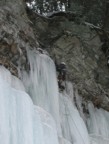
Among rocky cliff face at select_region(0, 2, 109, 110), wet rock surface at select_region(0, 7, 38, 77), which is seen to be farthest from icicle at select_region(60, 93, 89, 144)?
wet rock surface at select_region(0, 7, 38, 77)

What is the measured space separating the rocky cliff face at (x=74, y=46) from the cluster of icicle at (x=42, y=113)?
30 centimetres

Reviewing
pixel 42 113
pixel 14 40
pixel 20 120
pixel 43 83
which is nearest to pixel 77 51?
pixel 43 83

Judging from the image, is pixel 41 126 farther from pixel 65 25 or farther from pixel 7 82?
pixel 65 25

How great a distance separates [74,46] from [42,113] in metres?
2.52

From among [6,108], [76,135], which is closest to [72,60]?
[76,135]

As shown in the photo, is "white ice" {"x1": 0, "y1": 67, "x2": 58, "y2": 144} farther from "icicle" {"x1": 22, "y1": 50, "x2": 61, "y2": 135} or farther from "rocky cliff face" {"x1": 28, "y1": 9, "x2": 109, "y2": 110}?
"rocky cliff face" {"x1": 28, "y1": 9, "x2": 109, "y2": 110}

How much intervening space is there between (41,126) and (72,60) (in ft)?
8.73

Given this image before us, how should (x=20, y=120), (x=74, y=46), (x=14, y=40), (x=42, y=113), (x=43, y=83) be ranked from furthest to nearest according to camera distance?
(x=74, y=46)
(x=43, y=83)
(x=14, y=40)
(x=42, y=113)
(x=20, y=120)

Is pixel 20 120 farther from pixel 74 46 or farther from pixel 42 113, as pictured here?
pixel 74 46

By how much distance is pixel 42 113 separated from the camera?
6.25 metres

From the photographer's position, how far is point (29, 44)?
742 cm

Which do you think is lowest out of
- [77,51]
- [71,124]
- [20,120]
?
[71,124]

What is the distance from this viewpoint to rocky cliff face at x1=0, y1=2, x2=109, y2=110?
777cm

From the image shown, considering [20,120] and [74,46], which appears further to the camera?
[74,46]
